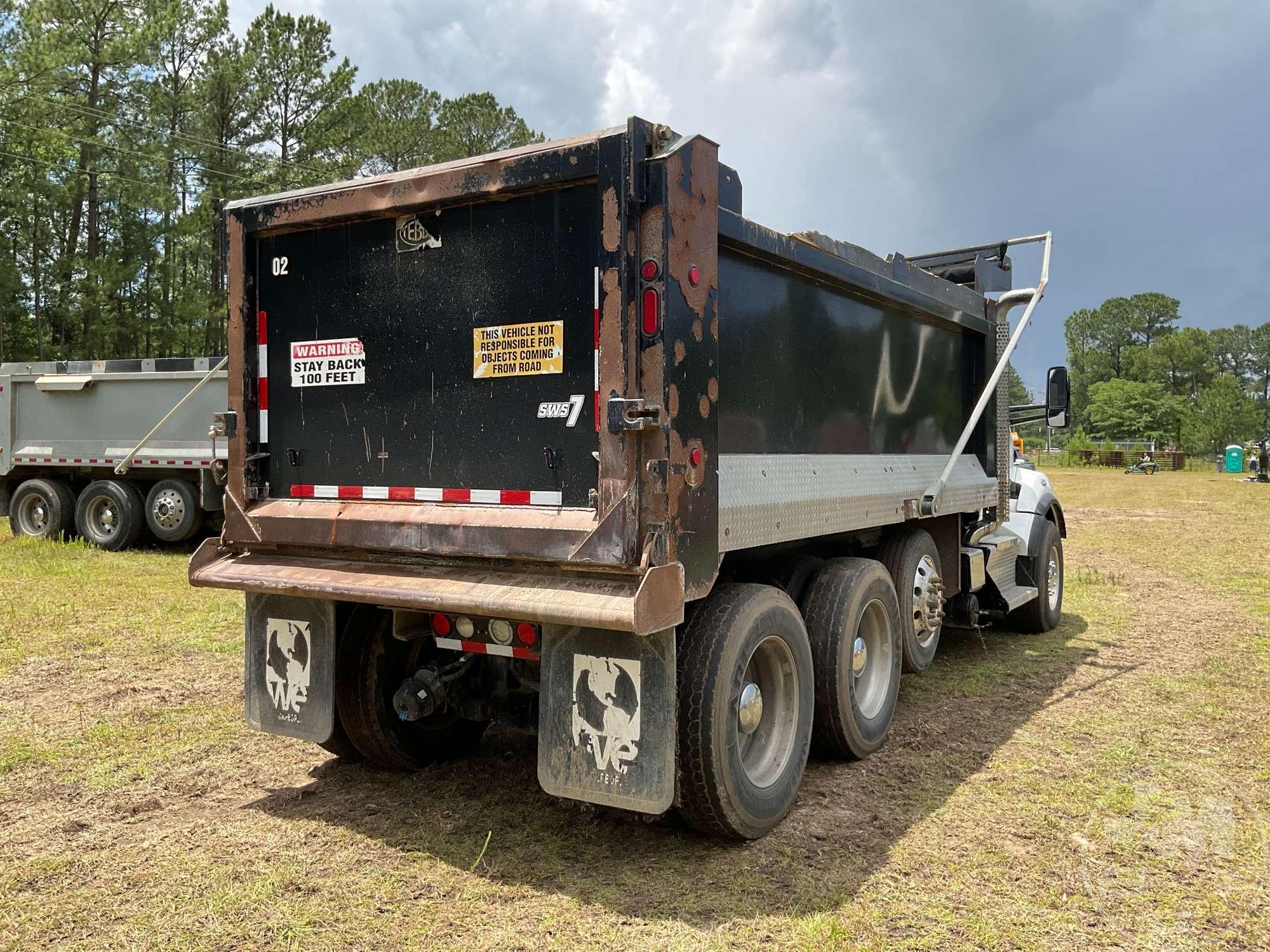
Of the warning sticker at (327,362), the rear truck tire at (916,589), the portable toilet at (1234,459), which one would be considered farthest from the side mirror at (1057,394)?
the portable toilet at (1234,459)

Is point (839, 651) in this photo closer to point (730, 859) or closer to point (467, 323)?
point (730, 859)

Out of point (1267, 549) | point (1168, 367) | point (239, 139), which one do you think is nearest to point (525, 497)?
point (1267, 549)

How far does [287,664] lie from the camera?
14.0 feet

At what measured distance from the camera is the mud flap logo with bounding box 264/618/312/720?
4.21m

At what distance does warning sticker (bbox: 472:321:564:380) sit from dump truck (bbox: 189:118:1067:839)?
1 cm

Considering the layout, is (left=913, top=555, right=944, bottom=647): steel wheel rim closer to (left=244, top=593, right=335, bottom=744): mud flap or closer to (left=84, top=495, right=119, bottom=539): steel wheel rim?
(left=244, top=593, right=335, bottom=744): mud flap

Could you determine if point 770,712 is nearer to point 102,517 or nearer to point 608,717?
point 608,717

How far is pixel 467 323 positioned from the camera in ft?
12.7

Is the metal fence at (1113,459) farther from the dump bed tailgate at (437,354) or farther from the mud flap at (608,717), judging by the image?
the mud flap at (608,717)

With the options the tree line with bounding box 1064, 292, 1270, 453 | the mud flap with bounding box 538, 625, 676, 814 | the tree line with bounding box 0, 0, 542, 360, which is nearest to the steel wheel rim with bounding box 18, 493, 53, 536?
the mud flap with bounding box 538, 625, 676, 814

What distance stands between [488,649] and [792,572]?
1558 millimetres

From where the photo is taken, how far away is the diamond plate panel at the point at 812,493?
3.80 m

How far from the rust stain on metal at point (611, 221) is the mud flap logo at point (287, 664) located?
2121 millimetres

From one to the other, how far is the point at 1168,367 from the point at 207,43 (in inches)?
3546
